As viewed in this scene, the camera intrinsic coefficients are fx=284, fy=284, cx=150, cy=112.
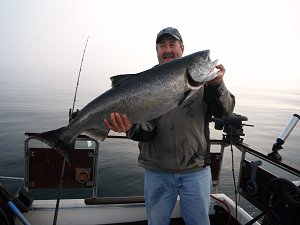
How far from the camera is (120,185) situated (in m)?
12.1

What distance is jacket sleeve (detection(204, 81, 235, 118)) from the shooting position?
131 inches

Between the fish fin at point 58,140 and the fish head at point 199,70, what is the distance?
64.4 inches

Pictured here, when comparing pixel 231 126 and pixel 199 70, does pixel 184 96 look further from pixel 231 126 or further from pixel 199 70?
pixel 231 126

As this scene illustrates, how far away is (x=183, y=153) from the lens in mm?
3586

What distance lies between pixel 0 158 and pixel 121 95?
1360cm

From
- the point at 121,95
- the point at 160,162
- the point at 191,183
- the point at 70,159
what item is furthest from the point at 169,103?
the point at 70,159

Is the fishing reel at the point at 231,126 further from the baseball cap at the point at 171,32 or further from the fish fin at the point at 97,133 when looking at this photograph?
the fish fin at the point at 97,133

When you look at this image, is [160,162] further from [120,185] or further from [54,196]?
[120,185]

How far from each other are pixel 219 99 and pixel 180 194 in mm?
1347

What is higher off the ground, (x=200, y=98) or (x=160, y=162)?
(x=200, y=98)

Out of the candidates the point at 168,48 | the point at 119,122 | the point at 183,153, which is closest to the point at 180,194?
the point at 183,153

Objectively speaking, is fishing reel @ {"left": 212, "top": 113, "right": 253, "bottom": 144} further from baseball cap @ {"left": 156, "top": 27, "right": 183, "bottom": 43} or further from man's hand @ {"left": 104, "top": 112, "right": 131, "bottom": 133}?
man's hand @ {"left": 104, "top": 112, "right": 131, "bottom": 133}

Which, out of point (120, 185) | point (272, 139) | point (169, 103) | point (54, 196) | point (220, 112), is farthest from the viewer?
point (272, 139)

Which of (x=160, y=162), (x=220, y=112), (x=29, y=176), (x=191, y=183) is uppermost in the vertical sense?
(x=220, y=112)
